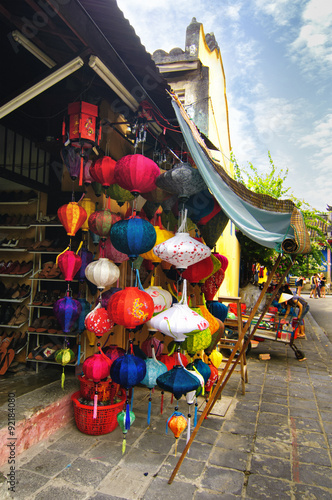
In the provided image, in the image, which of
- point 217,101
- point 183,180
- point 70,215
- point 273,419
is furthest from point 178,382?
point 217,101

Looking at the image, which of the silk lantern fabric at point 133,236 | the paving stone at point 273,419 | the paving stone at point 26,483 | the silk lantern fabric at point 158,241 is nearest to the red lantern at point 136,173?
the silk lantern fabric at point 133,236

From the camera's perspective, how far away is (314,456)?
3510 mm

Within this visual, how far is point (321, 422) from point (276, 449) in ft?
3.82

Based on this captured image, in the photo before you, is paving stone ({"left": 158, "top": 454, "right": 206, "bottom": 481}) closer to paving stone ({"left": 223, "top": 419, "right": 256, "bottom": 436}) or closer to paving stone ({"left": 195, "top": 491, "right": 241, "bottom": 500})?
paving stone ({"left": 195, "top": 491, "right": 241, "bottom": 500})

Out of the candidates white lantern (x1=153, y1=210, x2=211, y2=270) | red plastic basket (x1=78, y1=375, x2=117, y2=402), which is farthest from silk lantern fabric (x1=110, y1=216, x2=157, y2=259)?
red plastic basket (x1=78, y1=375, x2=117, y2=402)

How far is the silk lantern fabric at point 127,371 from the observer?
3.17 metres

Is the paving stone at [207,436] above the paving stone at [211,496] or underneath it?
underneath

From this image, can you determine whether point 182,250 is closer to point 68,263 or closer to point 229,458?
point 68,263

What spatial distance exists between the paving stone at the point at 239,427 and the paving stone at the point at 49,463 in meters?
1.94

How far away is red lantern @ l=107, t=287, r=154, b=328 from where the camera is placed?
3.03 meters

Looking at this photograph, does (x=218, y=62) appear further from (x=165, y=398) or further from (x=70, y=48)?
(x=165, y=398)

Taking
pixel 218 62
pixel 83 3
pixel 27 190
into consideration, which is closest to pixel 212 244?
pixel 83 3

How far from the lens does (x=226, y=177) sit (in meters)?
3.44

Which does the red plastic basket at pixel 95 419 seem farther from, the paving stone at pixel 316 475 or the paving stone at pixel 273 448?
the paving stone at pixel 316 475
